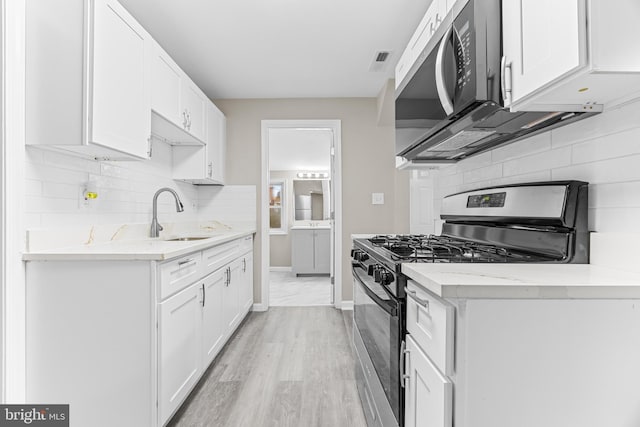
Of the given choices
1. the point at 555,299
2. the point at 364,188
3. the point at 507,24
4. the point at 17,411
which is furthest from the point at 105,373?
the point at 364,188

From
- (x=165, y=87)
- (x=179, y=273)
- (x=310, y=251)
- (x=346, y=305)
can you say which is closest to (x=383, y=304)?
(x=179, y=273)

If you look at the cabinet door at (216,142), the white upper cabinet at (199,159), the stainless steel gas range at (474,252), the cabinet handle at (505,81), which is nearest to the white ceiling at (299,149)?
the cabinet door at (216,142)

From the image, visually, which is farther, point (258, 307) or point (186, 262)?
point (258, 307)

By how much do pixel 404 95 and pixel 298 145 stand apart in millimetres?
3761

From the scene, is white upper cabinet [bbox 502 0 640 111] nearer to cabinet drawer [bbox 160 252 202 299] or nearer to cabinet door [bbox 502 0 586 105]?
cabinet door [bbox 502 0 586 105]

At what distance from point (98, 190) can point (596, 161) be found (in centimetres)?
236

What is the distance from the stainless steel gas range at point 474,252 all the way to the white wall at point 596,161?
59mm

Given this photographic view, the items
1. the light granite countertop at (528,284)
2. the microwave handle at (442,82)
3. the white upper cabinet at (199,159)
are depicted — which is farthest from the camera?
the white upper cabinet at (199,159)

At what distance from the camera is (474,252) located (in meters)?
1.31

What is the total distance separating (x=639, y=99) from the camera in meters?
0.94

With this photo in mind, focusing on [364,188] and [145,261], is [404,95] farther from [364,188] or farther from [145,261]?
[364,188]

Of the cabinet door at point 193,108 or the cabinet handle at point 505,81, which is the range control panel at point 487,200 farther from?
the cabinet door at point 193,108
